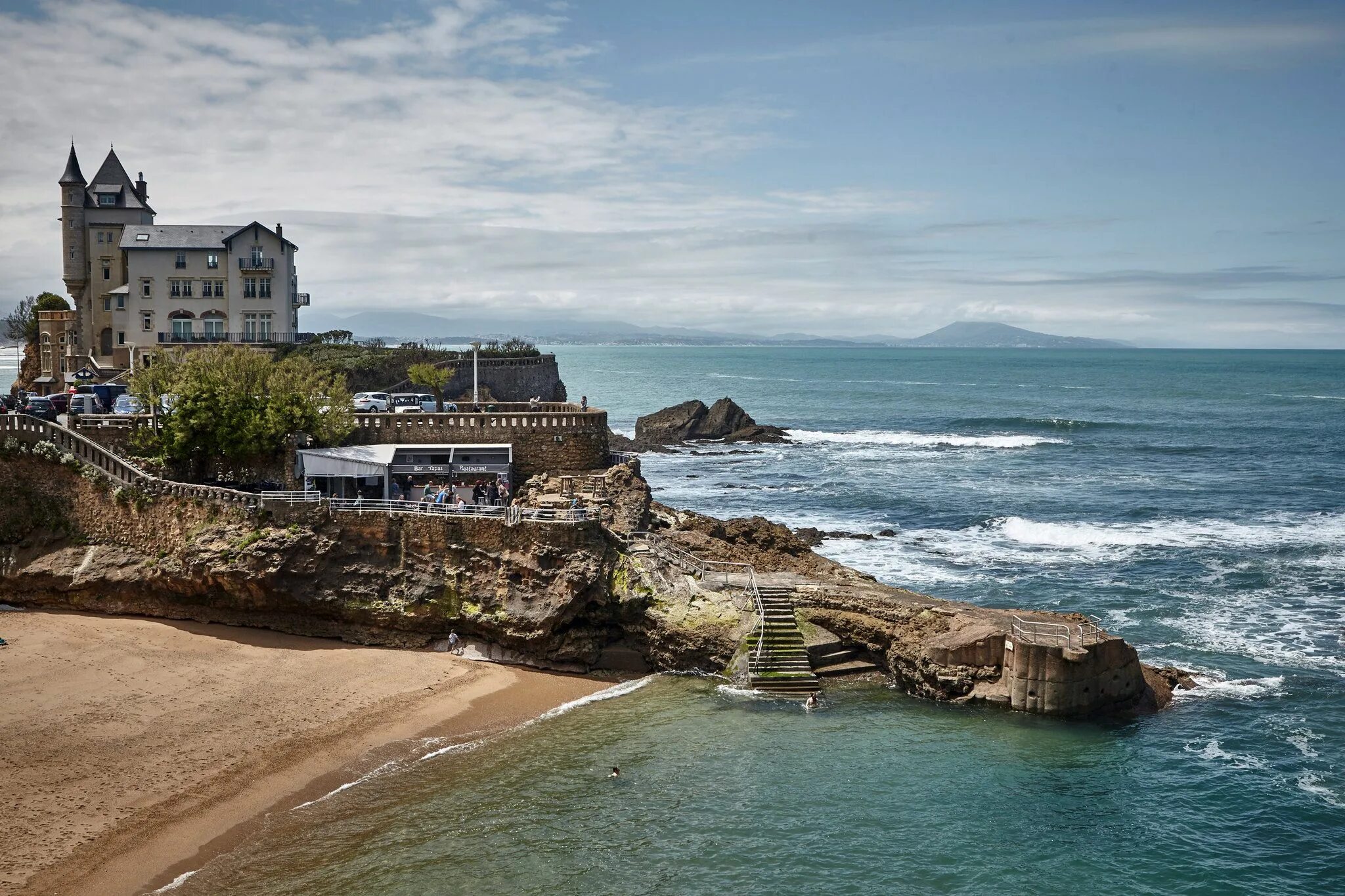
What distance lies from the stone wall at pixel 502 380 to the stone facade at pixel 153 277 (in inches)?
396

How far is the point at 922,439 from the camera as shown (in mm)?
92812

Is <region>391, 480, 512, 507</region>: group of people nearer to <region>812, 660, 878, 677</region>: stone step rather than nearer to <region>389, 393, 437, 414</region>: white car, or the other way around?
<region>812, 660, 878, 677</region>: stone step

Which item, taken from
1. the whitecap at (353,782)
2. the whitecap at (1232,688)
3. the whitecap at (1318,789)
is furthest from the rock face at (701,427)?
the whitecap at (1318,789)

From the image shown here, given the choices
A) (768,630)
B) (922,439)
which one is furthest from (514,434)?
(922,439)

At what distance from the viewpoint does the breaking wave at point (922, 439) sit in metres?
88.2

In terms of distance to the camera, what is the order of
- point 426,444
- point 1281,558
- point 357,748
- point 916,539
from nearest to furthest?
point 357,748 → point 426,444 → point 1281,558 → point 916,539

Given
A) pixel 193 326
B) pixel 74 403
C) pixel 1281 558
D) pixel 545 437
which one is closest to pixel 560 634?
pixel 545 437

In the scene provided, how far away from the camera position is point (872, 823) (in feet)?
74.4

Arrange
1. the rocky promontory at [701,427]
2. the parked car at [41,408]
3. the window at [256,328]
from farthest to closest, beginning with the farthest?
1. the rocky promontory at [701,427]
2. the window at [256,328]
3. the parked car at [41,408]

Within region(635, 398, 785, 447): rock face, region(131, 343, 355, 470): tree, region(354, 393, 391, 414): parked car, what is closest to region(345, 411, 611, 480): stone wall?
region(131, 343, 355, 470): tree

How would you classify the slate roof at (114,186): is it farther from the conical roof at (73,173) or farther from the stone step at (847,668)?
the stone step at (847,668)

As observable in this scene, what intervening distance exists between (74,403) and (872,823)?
34.6m

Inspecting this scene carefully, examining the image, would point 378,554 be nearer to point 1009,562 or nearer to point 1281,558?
point 1009,562

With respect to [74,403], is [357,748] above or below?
below
